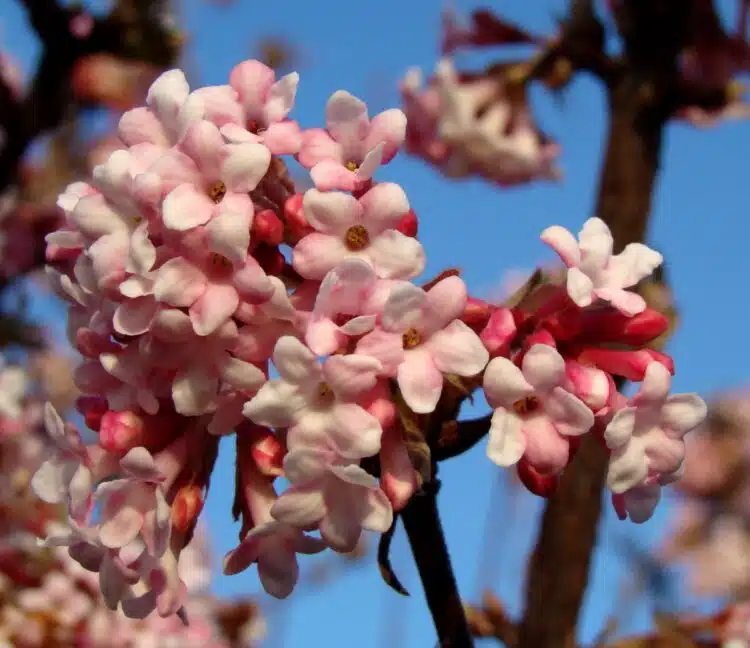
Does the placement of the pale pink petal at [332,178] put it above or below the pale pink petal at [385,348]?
above

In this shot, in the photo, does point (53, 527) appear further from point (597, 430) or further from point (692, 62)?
point (692, 62)

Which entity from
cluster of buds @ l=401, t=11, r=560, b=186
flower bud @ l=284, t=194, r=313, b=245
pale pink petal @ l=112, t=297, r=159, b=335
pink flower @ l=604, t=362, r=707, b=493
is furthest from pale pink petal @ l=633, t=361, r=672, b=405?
cluster of buds @ l=401, t=11, r=560, b=186

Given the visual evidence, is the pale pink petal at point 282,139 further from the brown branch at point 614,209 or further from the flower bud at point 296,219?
the brown branch at point 614,209

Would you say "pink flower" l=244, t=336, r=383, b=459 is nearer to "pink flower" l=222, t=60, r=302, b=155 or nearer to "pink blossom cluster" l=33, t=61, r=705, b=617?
"pink blossom cluster" l=33, t=61, r=705, b=617

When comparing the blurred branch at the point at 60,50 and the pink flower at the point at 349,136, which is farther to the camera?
the blurred branch at the point at 60,50

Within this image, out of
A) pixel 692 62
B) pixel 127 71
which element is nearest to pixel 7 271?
pixel 127 71

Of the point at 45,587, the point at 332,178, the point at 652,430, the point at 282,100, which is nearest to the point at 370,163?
the point at 332,178

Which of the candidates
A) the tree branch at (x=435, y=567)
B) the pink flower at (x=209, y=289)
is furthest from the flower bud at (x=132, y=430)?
the tree branch at (x=435, y=567)
